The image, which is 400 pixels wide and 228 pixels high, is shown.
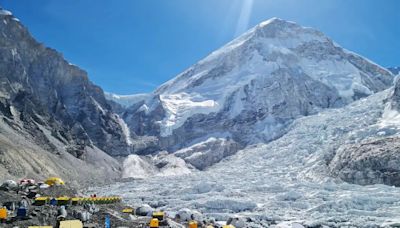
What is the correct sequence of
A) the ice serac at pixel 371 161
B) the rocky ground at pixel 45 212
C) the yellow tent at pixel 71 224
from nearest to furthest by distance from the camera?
the yellow tent at pixel 71 224 → the rocky ground at pixel 45 212 → the ice serac at pixel 371 161

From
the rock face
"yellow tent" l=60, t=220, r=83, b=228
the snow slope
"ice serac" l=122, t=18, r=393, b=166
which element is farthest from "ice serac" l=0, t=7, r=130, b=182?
"yellow tent" l=60, t=220, r=83, b=228

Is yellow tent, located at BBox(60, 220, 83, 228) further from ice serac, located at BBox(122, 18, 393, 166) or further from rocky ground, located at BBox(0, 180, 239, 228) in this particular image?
ice serac, located at BBox(122, 18, 393, 166)

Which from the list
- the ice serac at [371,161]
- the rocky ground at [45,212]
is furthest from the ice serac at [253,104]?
the rocky ground at [45,212]

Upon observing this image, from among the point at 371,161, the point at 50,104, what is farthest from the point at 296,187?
the point at 50,104

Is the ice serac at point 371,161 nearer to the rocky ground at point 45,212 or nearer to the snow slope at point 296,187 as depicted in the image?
the snow slope at point 296,187

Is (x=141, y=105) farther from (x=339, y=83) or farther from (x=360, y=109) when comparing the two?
(x=360, y=109)

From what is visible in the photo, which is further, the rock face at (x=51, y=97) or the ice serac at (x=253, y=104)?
the ice serac at (x=253, y=104)
